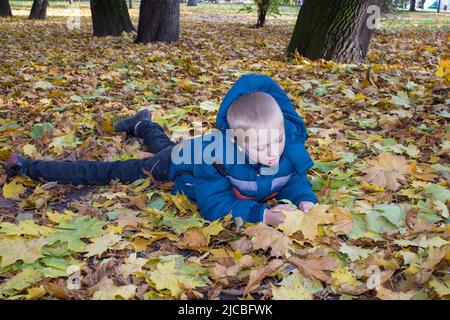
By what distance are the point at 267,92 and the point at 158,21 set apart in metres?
7.14

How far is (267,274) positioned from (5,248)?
1290 mm

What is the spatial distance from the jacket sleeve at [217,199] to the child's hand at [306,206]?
0.19m

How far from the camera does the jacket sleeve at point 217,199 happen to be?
2465 mm

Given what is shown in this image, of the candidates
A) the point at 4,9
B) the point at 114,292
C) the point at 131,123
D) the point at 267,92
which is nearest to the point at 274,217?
the point at 267,92

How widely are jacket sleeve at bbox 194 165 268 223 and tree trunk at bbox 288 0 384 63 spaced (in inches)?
168

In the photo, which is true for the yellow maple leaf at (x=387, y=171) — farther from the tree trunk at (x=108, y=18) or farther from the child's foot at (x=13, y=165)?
the tree trunk at (x=108, y=18)

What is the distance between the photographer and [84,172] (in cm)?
316

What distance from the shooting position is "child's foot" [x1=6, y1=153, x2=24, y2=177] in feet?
10.5

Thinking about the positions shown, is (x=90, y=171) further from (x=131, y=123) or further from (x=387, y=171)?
(x=387, y=171)

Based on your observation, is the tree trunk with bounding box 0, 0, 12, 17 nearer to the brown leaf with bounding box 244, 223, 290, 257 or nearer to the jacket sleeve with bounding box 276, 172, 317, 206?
the jacket sleeve with bounding box 276, 172, 317, 206

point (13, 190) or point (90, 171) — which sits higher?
point (90, 171)
